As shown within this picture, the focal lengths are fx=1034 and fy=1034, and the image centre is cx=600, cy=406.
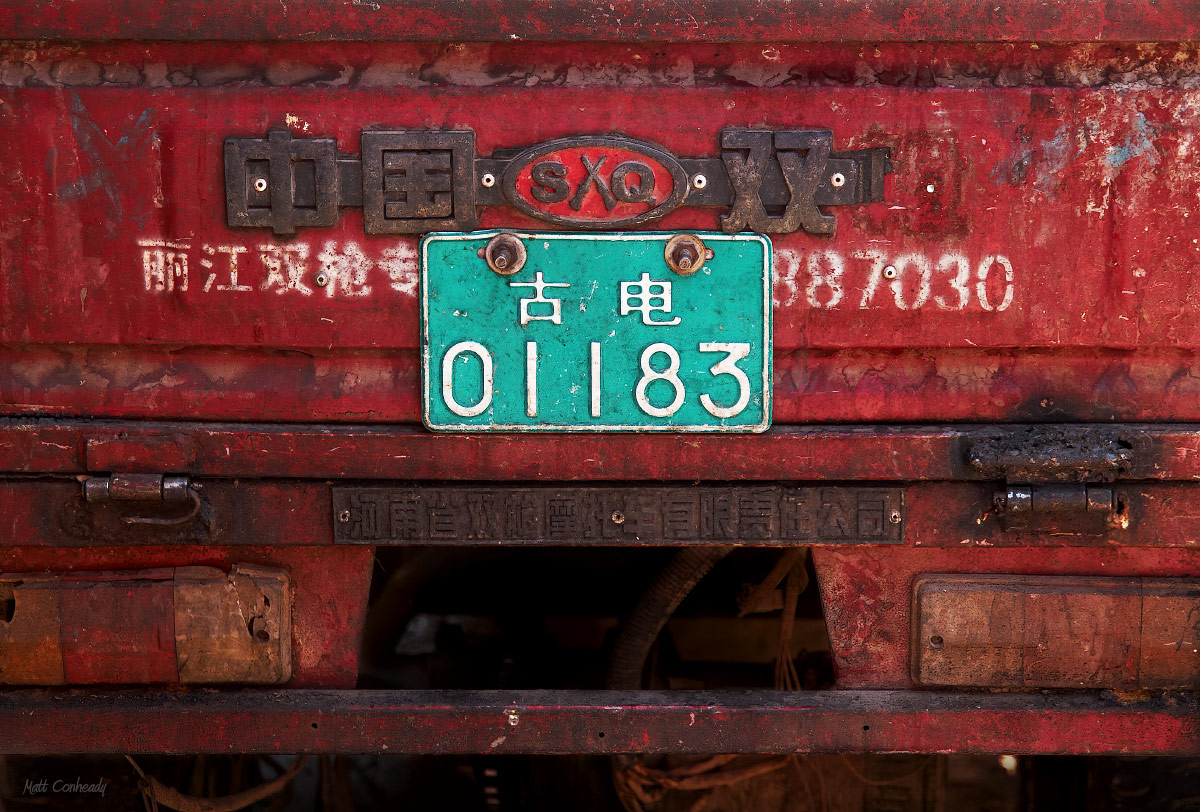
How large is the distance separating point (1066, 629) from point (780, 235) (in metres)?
0.97

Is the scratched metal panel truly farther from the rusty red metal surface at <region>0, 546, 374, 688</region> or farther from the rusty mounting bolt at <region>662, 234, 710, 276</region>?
the rusty red metal surface at <region>0, 546, 374, 688</region>

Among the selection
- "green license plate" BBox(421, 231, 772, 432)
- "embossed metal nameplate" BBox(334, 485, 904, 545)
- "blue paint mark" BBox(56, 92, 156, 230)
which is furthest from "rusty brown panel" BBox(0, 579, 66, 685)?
"green license plate" BBox(421, 231, 772, 432)

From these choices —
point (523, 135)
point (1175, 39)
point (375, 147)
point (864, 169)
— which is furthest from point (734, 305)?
point (1175, 39)

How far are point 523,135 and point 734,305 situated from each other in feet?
1.73

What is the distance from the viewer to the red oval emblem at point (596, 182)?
199cm

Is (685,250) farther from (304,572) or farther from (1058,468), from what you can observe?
(304,572)

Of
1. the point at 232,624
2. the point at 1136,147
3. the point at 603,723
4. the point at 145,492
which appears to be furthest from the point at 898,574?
the point at 145,492

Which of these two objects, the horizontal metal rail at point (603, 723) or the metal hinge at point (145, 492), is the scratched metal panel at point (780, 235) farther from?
the horizontal metal rail at point (603, 723)

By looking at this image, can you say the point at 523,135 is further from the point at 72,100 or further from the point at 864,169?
the point at 72,100

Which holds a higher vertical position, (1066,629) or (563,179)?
(563,179)

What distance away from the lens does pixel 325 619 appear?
2.16 meters

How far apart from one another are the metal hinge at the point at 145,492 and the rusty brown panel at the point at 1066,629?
1.49 m

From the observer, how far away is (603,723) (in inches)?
82.7

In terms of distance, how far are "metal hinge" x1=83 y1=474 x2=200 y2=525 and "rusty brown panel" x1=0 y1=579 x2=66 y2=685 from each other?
Result: 0.24 metres
